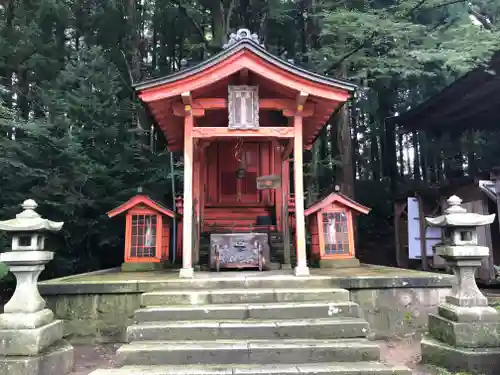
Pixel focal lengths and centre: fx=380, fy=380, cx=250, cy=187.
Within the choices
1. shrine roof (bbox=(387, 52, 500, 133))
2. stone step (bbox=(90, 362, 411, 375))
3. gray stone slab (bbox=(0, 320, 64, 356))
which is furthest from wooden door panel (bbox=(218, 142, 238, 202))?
shrine roof (bbox=(387, 52, 500, 133))

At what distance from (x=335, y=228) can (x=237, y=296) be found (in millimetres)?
4200

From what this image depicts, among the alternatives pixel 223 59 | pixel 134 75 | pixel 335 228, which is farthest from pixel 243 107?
pixel 134 75

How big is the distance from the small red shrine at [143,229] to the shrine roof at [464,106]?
9607 mm

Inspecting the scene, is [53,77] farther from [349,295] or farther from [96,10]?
[349,295]

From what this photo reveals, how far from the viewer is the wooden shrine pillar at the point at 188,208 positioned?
679 cm

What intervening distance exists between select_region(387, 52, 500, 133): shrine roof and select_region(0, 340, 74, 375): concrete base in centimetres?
1164

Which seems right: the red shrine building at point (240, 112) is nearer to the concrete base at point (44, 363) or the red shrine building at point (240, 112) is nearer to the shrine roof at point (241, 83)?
the shrine roof at point (241, 83)

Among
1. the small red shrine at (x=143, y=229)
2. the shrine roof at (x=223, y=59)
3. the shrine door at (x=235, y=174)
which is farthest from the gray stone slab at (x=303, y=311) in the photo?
the shrine door at (x=235, y=174)

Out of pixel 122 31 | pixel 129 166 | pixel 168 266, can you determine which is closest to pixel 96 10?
pixel 122 31

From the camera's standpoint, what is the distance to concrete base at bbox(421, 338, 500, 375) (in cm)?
478

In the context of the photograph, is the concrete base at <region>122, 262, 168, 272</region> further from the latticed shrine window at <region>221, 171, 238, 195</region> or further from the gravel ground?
the gravel ground

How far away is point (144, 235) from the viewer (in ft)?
31.7

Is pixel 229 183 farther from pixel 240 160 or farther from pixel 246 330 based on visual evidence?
pixel 246 330

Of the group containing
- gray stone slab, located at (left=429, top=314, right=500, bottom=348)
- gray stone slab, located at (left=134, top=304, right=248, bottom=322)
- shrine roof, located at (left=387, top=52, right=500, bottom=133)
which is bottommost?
gray stone slab, located at (left=429, top=314, right=500, bottom=348)
